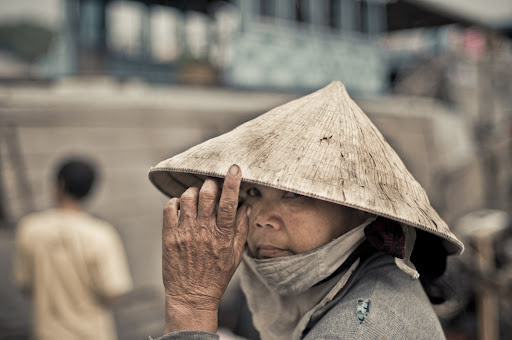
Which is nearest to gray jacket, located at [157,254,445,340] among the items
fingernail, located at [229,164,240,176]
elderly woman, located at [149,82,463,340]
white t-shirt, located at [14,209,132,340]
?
elderly woman, located at [149,82,463,340]

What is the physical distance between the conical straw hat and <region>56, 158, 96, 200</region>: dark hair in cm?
186

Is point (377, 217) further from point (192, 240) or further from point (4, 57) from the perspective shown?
point (4, 57)

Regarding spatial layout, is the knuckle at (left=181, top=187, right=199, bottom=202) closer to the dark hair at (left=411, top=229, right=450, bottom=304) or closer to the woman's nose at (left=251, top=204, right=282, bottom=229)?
the woman's nose at (left=251, top=204, right=282, bottom=229)

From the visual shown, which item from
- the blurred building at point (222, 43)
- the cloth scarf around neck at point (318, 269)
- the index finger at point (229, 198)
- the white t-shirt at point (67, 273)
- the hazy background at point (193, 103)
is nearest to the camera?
the index finger at point (229, 198)

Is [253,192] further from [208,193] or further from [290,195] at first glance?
[208,193]

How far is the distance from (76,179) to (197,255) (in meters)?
2.04

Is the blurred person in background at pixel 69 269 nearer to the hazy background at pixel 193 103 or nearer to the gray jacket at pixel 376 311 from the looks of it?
the hazy background at pixel 193 103

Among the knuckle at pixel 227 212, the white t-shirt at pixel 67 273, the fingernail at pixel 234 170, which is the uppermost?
the fingernail at pixel 234 170

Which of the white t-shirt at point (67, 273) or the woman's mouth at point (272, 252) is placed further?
the white t-shirt at point (67, 273)

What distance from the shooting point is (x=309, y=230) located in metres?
1.05

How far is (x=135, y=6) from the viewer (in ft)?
25.9

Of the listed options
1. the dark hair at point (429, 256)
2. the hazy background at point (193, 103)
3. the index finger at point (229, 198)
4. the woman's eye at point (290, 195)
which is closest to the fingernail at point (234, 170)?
the index finger at point (229, 198)

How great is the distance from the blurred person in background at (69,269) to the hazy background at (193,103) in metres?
1.77

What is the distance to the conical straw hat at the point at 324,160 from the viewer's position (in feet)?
2.96
